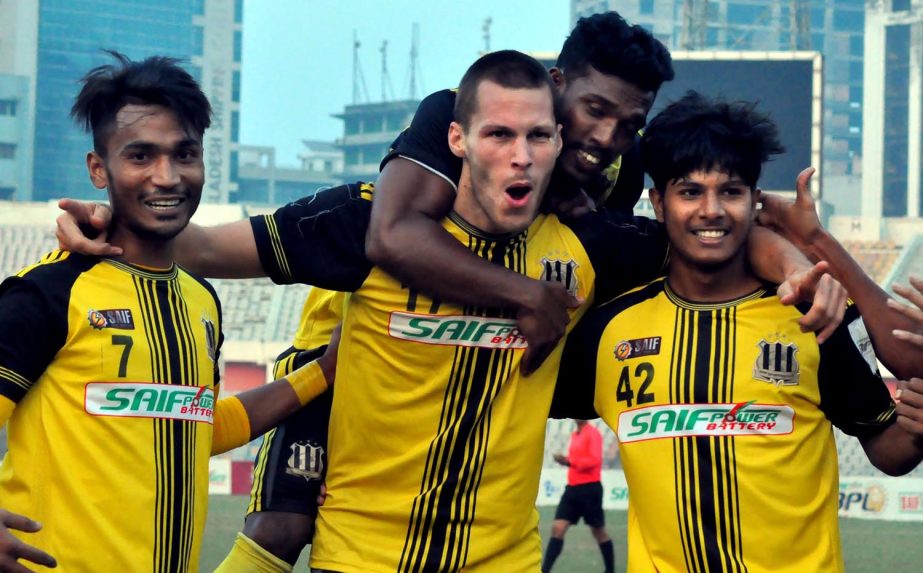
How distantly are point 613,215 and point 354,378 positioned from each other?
3.52ft

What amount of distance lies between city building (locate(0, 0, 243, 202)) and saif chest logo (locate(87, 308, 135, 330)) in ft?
246

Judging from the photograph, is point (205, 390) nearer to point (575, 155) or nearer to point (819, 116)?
point (575, 155)

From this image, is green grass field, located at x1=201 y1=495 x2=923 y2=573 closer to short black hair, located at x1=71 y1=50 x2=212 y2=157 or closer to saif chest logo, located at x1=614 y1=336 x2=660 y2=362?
saif chest logo, located at x1=614 y1=336 x2=660 y2=362

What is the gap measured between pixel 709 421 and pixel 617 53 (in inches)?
49.9

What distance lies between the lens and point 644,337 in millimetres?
4633

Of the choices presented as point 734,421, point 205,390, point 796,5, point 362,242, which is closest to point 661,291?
point 734,421

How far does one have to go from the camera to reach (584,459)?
14.9 m

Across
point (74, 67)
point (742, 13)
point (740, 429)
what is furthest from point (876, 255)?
point (742, 13)

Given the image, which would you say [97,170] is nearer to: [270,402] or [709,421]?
[270,402]

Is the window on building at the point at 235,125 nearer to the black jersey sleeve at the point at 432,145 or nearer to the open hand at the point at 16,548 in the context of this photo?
the black jersey sleeve at the point at 432,145

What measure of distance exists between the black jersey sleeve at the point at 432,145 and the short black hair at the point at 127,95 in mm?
671

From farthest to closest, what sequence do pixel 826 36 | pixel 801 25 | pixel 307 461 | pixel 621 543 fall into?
pixel 826 36
pixel 801 25
pixel 621 543
pixel 307 461

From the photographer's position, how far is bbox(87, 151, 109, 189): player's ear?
13.9 ft

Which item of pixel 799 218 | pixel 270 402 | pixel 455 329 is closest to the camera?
pixel 455 329
